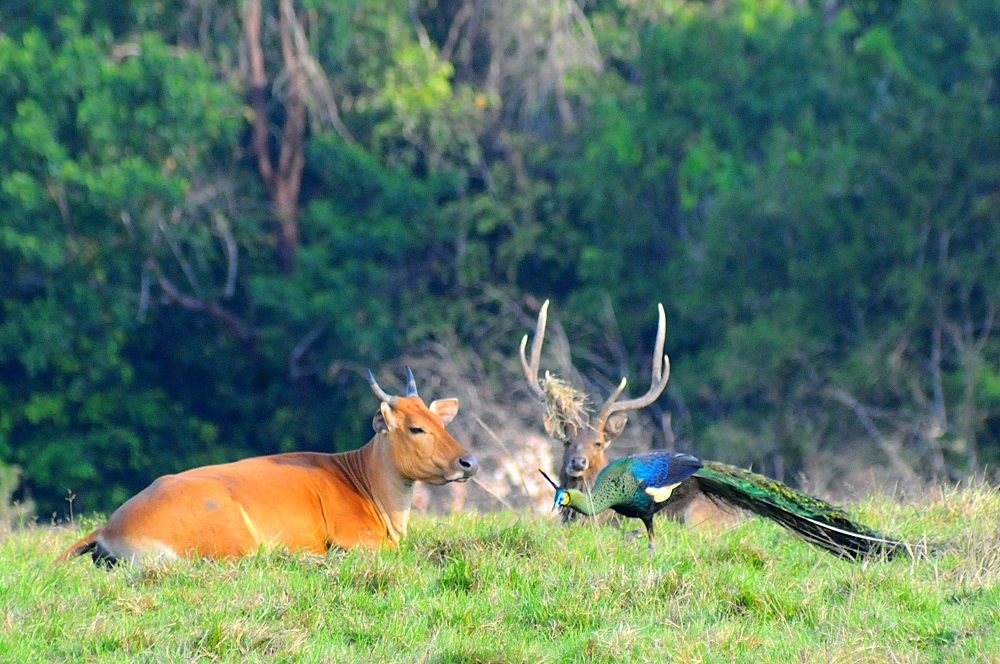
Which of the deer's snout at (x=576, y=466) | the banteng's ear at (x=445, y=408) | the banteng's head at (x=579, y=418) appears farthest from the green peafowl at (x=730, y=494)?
the banteng's head at (x=579, y=418)

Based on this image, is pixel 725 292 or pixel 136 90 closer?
pixel 725 292

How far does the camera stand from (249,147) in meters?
24.8

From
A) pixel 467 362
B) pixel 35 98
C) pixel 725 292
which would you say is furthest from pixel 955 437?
pixel 35 98

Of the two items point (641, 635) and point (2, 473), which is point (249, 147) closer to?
point (2, 473)

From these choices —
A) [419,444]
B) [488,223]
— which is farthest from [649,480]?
[488,223]

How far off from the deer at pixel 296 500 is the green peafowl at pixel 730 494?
90cm

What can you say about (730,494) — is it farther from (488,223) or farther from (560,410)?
(488,223)

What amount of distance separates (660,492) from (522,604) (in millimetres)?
1235

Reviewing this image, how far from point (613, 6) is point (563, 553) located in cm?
2001

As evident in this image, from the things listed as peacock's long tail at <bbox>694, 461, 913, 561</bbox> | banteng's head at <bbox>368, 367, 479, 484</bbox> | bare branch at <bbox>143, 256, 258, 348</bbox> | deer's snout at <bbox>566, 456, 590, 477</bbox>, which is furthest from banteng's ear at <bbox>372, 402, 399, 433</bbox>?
bare branch at <bbox>143, 256, 258, 348</bbox>

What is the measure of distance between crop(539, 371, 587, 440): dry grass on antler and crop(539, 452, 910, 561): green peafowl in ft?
6.84

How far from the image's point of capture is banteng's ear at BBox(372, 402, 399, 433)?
313 inches

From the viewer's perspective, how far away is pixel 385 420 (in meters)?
7.99

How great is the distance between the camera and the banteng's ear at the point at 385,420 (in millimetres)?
7941
